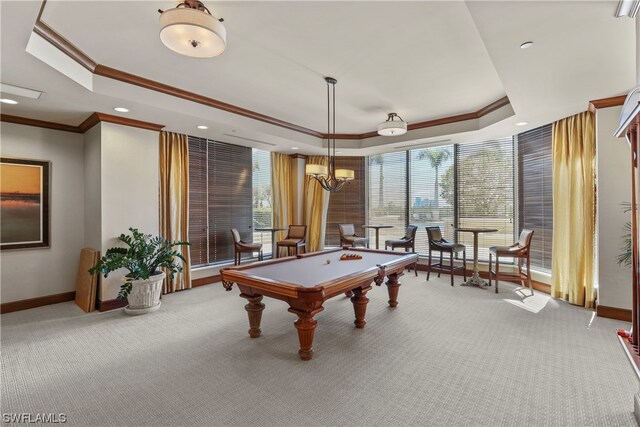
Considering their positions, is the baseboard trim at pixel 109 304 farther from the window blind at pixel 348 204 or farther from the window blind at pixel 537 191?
the window blind at pixel 537 191

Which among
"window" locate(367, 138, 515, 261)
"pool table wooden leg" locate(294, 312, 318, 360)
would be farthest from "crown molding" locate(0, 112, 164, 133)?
"window" locate(367, 138, 515, 261)

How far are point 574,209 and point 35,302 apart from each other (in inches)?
303

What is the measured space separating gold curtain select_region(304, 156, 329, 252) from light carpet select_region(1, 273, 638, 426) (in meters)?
3.26

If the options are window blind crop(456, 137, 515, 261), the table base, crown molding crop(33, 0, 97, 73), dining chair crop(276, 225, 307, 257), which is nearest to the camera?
crown molding crop(33, 0, 97, 73)

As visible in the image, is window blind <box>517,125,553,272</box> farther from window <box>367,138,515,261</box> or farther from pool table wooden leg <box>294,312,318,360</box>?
pool table wooden leg <box>294,312,318,360</box>

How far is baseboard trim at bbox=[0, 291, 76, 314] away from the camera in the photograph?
3990mm

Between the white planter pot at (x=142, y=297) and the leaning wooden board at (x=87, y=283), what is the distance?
21.4 inches

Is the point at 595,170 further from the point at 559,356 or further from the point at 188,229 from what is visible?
the point at 188,229

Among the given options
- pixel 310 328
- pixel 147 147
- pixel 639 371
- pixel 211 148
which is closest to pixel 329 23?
pixel 310 328

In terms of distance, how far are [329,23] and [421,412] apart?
307cm

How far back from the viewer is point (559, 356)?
2.76m

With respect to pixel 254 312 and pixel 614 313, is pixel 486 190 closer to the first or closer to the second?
pixel 614 313

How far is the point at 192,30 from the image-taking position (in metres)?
2.10

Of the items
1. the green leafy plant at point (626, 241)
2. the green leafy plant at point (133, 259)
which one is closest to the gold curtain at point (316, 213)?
the green leafy plant at point (133, 259)
